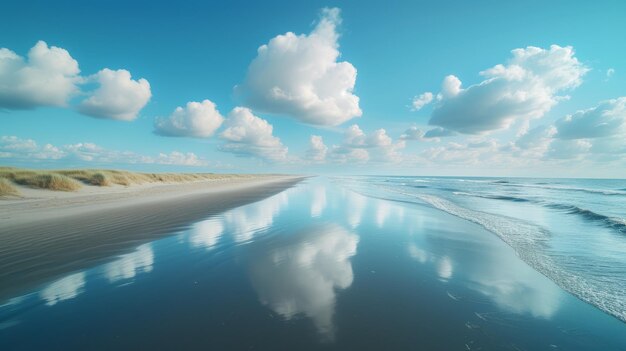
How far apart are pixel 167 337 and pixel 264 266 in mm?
3173

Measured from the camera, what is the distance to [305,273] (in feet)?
20.6

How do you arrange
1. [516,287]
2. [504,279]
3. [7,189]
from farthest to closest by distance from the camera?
[7,189] → [504,279] → [516,287]

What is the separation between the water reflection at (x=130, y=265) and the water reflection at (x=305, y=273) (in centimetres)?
287

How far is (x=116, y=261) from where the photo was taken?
22.4 feet

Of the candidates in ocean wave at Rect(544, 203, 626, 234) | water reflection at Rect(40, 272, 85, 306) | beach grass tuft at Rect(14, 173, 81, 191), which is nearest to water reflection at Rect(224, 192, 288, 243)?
water reflection at Rect(40, 272, 85, 306)

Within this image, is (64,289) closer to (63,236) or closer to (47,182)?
(63,236)

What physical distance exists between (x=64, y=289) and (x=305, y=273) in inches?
208

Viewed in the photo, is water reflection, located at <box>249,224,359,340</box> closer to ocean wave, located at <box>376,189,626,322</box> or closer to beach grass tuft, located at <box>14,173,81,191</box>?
ocean wave, located at <box>376,189,626,322</box>

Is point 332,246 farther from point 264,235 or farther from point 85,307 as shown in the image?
point 85,307

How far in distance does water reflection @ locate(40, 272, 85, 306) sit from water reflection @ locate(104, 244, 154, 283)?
505mm

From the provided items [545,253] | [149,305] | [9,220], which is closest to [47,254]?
[149,305]

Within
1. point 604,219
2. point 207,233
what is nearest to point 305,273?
point 207,233

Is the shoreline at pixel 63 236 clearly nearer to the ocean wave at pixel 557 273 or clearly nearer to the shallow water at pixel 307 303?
the shallow water at pixel 307 303

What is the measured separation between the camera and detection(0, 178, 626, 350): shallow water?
366cm
